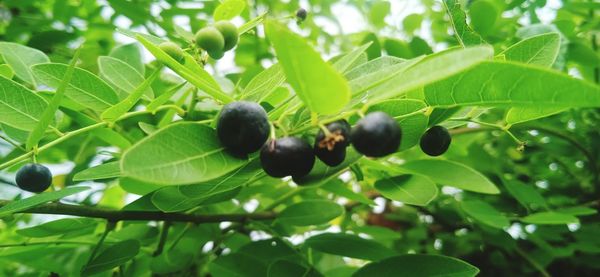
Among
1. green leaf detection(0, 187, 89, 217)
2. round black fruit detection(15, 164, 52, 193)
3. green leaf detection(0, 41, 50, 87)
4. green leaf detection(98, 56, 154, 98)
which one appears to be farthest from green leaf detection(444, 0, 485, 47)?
green leaf detection(0, 41, 50, 87)

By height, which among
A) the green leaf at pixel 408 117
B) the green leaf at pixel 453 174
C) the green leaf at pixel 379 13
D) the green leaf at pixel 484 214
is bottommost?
the green leaf at pixel 484 214

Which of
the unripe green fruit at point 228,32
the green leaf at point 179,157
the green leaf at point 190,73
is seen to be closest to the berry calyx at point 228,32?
the unripe green fruit at point 228,32

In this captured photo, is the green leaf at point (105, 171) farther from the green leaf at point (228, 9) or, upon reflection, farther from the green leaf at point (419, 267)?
the green leaf at point (419, 267)

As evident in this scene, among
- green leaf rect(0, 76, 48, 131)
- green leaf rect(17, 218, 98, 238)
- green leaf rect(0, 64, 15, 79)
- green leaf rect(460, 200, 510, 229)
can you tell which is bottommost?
green leaf rect(460, 200, 510, 229)

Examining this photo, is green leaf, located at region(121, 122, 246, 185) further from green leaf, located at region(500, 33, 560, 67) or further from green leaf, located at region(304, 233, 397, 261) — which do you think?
green leaf, located at region(304, 233, 397, 261)

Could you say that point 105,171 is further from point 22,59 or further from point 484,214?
point 484,214

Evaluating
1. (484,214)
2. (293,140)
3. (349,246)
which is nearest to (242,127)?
(293,140)

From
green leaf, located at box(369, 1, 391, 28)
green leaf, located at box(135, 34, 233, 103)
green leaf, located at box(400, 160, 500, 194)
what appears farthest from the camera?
green leaf, located at box(369, 1, 391, 28)
